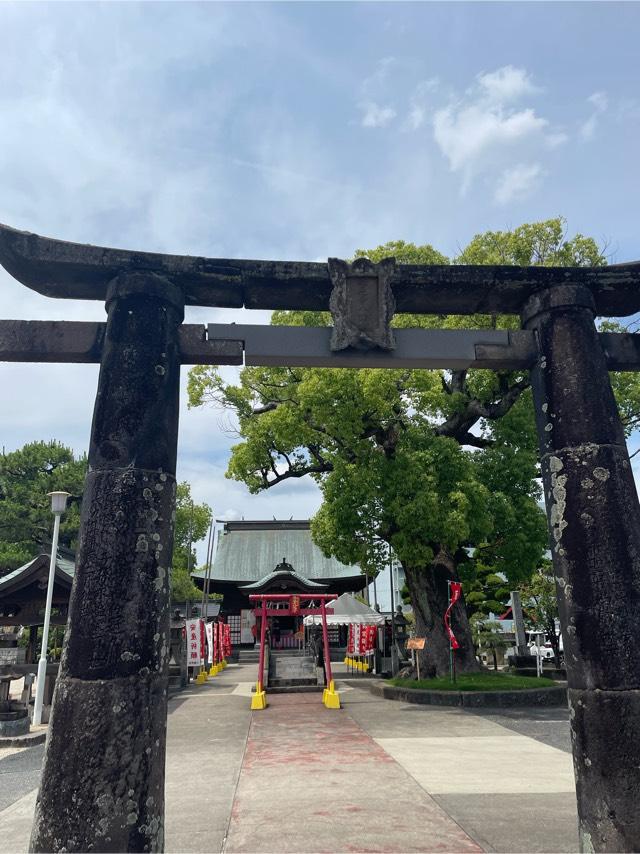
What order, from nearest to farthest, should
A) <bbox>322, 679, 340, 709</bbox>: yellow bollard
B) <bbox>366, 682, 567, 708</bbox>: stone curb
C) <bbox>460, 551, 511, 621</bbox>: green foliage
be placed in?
<bbox>366, 682, 567, 708</bbox>: stone curb → <bbox>322, 679, 340, 709</bbox>: yellow bollard → <bbox>460, 551, 511, 621</bbox>: green foliage

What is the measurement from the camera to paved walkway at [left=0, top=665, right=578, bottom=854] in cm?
476

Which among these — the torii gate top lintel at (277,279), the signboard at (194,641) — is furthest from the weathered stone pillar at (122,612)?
the signboard at (194,641)

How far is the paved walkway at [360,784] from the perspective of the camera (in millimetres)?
4758

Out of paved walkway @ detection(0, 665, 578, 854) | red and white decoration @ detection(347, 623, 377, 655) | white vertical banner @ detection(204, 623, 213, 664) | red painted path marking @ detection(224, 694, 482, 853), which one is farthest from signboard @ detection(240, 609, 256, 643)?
red painted path marking @ detection(224, 694, 482, 853)

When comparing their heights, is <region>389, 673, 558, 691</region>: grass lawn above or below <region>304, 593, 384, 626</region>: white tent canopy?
below

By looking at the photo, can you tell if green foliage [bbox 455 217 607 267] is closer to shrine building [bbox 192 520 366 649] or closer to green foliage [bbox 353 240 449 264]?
green foliage [bbox 353 240 449 264]

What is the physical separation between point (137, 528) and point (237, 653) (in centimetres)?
3073

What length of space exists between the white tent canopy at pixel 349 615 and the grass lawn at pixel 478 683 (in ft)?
21.2

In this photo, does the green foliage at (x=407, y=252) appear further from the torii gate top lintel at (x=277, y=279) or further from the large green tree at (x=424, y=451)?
the torii gate top lintel at (x=277, y=279)

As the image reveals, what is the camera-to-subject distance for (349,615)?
2234 centimetres

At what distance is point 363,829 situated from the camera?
4.93 meters

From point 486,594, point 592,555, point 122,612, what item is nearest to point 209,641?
point 486,594

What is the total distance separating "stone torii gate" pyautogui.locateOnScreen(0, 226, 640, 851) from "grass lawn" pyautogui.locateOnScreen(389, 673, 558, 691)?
421 inches

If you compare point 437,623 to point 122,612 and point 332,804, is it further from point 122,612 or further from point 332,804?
point 122,612
